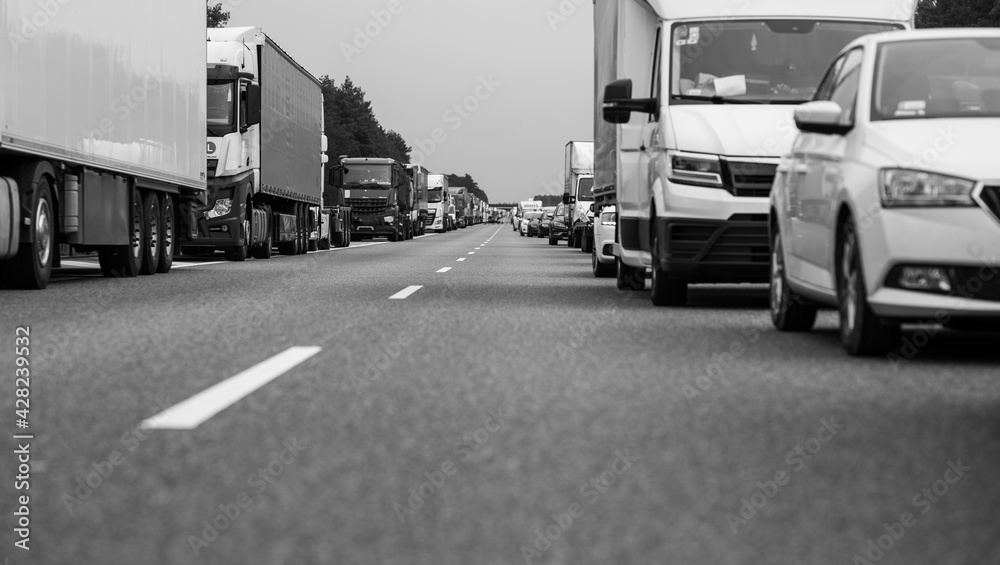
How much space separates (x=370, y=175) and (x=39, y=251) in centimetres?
3755

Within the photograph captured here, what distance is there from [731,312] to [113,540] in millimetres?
8320

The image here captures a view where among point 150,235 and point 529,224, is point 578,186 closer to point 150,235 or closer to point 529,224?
point 150,235

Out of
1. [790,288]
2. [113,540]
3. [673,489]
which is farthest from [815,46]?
[113,540]

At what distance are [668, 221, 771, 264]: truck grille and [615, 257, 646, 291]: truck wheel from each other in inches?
142

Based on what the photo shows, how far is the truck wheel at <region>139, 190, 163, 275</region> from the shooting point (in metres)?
18.9

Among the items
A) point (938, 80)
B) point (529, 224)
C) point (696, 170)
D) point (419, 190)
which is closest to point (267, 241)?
point (696, 170)

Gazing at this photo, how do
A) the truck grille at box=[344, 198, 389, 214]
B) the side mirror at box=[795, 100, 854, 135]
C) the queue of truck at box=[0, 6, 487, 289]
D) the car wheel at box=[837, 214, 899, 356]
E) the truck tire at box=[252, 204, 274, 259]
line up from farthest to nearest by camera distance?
the truck grille at box=[344, 198, 389, 214] → the truck tire at box=[252, 204, 274, 259] → the queue of truck at box=[0, 6, 487, 289] → the side mirror at box=[795, 100, 854, 135] → the car wheel at box=[837, 214, 899, 356]

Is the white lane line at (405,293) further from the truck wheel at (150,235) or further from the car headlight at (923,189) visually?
the car headlight at (923,189)

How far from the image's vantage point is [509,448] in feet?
17.4

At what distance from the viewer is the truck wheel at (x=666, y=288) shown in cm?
1235

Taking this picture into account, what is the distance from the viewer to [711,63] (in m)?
12.7

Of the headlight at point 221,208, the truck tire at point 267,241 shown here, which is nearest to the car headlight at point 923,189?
the headlight at point 221,208

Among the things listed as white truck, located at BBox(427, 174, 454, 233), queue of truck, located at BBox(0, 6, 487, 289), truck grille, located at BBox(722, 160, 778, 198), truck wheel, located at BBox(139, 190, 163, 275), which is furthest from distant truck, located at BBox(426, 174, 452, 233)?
truck grille, located at BBox(722, 160, 778, 198)

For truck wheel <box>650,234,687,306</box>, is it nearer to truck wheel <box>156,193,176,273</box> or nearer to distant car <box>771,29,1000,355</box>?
distant car <box>771,29,1000,355</box>
